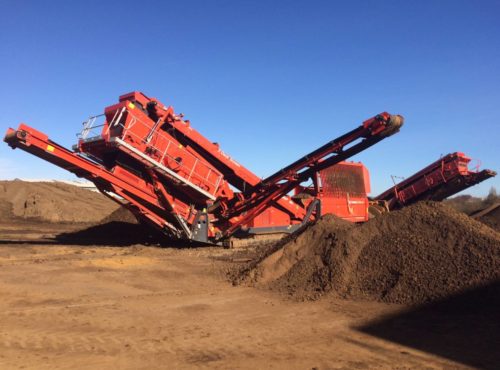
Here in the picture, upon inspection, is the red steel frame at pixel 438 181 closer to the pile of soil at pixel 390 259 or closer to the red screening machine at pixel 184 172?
the red screening machine at pixel 184 172

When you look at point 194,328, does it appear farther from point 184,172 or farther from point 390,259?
point 184,172

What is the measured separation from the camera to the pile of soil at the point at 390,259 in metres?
6.64

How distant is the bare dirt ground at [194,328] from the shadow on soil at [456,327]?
0.03 metres

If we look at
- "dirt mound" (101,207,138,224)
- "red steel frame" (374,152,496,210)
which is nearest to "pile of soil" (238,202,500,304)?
"red steel frame" (374,152,496,210)

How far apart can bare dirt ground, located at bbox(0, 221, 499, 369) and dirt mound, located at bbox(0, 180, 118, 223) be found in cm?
2090

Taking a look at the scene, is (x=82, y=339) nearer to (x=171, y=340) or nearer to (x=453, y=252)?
(x=171, y=340)

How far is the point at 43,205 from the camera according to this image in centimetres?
2855

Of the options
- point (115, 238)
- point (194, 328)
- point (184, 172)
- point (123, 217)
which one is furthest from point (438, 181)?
point (194, 328)

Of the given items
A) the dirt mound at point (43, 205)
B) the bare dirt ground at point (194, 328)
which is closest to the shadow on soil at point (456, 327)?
the bare dirt ground at point (194, 328)

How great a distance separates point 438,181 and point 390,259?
38.1 ft

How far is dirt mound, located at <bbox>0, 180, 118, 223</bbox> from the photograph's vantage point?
1102 inches

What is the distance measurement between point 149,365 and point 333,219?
6.38 metres

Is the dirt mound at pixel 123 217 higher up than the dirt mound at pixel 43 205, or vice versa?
the dirt mound at pixel 43 205

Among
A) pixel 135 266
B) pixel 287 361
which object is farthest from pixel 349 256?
pixel 135 266
